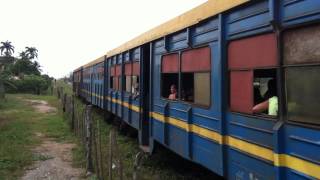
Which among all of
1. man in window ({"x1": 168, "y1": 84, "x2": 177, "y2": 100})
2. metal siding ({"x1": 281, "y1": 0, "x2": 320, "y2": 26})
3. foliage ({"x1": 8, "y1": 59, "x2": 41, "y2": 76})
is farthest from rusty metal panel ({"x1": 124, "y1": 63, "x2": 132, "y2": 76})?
foliage ({"x1": 8, "y1": 59, "x2": 41, "y2": 76})

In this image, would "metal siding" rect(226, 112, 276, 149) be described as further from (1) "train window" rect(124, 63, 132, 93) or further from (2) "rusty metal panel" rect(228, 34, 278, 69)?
(1) "train window" rect(124, 63, 132, 93)

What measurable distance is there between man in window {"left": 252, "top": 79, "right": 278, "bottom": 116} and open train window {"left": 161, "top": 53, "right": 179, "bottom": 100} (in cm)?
306

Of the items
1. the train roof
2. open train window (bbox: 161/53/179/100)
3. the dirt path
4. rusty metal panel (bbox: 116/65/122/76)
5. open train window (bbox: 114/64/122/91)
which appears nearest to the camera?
the train roof

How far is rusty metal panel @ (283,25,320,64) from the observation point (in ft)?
13.5

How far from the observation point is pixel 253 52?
5.23 meters

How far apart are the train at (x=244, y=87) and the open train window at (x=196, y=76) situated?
14 mm

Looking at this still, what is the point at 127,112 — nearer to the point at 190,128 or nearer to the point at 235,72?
the point at 190,128

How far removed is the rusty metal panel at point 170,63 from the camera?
324 inches

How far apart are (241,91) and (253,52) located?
0.53 metres

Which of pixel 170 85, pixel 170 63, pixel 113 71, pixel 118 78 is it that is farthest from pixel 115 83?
pixel 170 63

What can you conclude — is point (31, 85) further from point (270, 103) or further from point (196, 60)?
point (270, 103)

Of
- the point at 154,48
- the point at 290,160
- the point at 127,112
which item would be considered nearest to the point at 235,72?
the point at 290,160

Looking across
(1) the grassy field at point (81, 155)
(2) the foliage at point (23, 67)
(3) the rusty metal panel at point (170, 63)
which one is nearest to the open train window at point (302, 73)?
(3) the rusty metal panel at point (170, 63)

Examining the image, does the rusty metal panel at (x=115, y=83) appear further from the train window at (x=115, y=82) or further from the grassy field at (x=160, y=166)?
the grassy field at (x=160, y=166)
